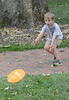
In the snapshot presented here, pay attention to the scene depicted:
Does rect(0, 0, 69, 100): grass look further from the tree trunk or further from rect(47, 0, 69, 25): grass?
rect(47, 0, 69, 25): grass

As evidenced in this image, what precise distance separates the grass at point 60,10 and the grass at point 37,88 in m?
7.14

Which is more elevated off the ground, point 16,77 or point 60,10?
point 16,77

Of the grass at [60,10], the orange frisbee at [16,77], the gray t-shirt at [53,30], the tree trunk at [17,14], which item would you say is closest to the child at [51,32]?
the gray t-shirt at [53,30]

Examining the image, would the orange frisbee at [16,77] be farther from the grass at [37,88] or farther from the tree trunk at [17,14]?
the tree trunk at [17,14]

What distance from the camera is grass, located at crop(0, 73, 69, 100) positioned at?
13.0 ft

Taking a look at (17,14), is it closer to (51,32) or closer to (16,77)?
(51,32)

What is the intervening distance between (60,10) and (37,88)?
11153 mm

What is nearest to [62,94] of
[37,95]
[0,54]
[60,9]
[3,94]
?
[37,95]

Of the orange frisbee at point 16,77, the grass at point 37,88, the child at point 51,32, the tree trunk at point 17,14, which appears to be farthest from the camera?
the tree trunk at point 17,14

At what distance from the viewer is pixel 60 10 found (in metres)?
15.0

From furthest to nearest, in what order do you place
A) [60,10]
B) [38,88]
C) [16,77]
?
[60,10] < [16,77] < [38,88]

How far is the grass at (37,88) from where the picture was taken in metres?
3.98

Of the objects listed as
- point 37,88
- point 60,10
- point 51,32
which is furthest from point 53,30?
point 60,10

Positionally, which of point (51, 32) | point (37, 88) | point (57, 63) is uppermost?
point (51, 32)
